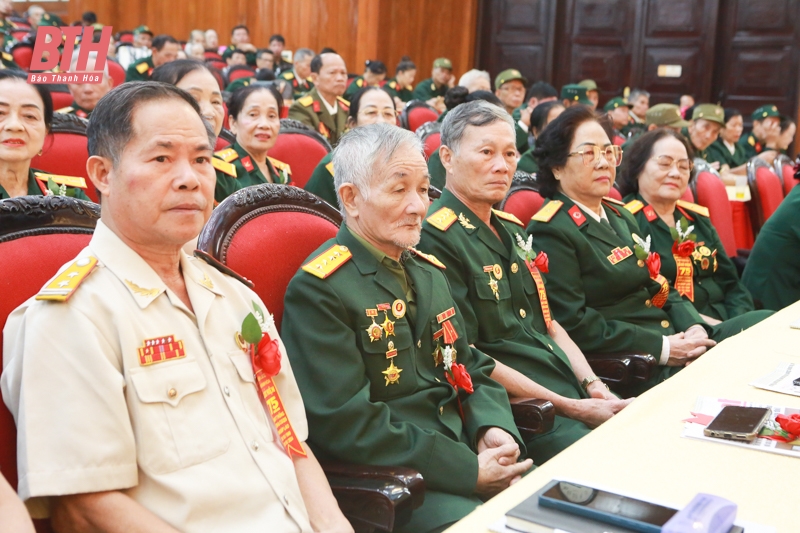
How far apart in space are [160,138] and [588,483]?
863 mm

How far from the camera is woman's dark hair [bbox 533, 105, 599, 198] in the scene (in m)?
2.73

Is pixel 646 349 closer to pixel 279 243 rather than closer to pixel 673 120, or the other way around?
pixel 279 243

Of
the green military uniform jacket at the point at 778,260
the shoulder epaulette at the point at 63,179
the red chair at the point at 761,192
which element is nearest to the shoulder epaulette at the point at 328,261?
the shoulder epaulette at the point at 63,179

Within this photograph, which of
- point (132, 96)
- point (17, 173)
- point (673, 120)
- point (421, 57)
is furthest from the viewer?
point (421, 57)

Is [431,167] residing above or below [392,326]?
above

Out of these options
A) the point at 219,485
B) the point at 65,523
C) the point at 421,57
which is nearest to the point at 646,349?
the point at 219,485

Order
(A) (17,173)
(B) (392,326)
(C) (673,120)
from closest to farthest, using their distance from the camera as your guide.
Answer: (B) (392,326)
(A) (17,173)
(C) (673,120)

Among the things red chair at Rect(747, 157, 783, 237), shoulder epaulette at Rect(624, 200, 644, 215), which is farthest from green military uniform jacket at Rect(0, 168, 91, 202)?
red chair at Rect(747, 157, 783, 237)

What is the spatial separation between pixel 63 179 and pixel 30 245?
1.36 metres

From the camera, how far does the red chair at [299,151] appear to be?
12.5 feet

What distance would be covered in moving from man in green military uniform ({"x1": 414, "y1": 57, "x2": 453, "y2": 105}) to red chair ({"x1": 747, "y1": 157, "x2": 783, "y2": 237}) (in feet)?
17.5

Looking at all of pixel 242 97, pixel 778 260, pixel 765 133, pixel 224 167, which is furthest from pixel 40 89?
pixel 765 133

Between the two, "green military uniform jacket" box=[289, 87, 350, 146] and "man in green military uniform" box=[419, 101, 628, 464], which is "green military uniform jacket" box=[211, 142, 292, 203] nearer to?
"man in green military uniform" box=[419, 101, 628, 464]

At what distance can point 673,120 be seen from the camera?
6250 mm
